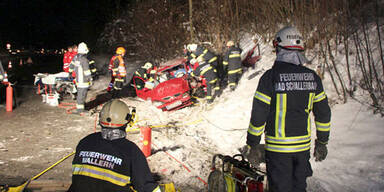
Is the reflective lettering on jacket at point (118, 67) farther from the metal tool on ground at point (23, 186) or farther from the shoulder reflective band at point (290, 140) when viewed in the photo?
the shoulder reflective band at point (290, 140)

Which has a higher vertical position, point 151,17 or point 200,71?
point 151,17

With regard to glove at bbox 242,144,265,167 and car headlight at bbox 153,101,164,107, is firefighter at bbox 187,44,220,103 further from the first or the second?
glove at bbox 242,144,265,167

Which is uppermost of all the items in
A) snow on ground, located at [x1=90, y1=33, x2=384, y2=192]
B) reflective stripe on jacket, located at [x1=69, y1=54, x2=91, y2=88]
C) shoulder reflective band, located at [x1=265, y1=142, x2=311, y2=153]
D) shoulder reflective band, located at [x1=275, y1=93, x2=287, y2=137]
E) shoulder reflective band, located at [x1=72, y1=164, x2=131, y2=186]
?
reflective stripe on jacket, located at [x1=69, y1=54, x2=91, y2=88]

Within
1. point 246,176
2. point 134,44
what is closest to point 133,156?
point 246,176

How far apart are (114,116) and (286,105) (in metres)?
1.71

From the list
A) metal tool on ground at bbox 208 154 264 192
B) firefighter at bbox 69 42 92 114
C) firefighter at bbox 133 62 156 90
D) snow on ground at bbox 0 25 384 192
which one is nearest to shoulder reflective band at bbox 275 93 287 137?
metal tool on ground at bbox 208 154 264 192

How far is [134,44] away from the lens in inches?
926

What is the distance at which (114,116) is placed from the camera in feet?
8.32

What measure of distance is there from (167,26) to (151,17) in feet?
4.89

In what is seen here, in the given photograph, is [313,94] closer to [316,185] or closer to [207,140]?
[316,185]

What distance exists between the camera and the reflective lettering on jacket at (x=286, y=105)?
3035 millimetres

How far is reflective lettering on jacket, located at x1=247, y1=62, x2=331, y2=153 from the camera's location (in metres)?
3.04

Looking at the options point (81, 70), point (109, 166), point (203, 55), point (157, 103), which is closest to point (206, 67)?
point (203, 55)

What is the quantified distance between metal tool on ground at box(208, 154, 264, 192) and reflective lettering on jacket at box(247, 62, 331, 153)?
1.19 feet
